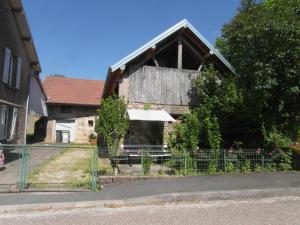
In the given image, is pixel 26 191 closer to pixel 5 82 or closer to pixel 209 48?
pixel 5 82

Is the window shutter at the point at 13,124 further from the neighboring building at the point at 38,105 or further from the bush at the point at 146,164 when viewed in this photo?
A: the bush at the point at 146,164

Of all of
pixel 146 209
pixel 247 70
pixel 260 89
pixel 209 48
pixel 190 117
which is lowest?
pixel 146 209

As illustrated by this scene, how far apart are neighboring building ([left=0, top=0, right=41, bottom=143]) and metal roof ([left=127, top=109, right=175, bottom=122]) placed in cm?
519

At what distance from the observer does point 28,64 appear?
66.3 ft

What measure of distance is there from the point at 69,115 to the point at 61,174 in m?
16.8

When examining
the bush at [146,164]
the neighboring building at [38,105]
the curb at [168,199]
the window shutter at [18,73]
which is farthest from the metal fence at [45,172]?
the neighboring building at [38,105]

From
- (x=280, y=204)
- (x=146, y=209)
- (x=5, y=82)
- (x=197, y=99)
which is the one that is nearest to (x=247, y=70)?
(x=197, y=99)

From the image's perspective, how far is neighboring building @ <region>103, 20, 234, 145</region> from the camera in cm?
1452

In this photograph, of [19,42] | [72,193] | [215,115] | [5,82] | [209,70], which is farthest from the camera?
[19,42]

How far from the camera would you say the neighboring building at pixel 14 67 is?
15406 mm

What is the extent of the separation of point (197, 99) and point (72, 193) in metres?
8.46

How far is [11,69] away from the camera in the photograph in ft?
55.1

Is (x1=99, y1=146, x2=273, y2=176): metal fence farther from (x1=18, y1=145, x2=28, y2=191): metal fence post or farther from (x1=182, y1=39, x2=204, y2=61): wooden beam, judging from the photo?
(x1=182, y1=39, x2=204, y2=61): wooden beam

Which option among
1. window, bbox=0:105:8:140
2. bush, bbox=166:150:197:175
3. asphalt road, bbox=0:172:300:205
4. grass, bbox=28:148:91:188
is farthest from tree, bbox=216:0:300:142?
window, bbox=0:105:8:140
